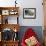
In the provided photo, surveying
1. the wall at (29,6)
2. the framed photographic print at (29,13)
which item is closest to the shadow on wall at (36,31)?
the wall at (29,6)

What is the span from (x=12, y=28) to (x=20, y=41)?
22.6 inches

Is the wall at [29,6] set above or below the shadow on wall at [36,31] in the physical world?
above

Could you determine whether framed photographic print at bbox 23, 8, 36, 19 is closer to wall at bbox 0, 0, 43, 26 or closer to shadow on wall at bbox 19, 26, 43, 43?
wall at bbox 0, 0, 43, 26

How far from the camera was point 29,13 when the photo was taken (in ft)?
19.0

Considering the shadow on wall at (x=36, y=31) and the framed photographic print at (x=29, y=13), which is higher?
the framed photographic print at (x=29, y=13)

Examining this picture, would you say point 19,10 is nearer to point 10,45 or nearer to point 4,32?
point 4,32

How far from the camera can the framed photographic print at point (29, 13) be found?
5773mm

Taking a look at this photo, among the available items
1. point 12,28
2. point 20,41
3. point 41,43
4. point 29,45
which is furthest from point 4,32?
point 41,43

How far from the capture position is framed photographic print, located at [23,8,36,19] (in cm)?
577

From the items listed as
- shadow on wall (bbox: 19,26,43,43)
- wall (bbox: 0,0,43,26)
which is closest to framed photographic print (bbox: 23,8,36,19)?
wall (bbox: 0,0,43,26)

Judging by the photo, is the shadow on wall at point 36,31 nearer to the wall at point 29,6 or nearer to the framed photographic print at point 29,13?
the wall at point 29,6

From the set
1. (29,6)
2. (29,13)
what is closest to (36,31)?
(29,13)

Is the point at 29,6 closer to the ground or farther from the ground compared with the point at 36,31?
farther from the ground

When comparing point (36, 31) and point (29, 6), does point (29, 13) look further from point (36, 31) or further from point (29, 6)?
point (36, 31)
